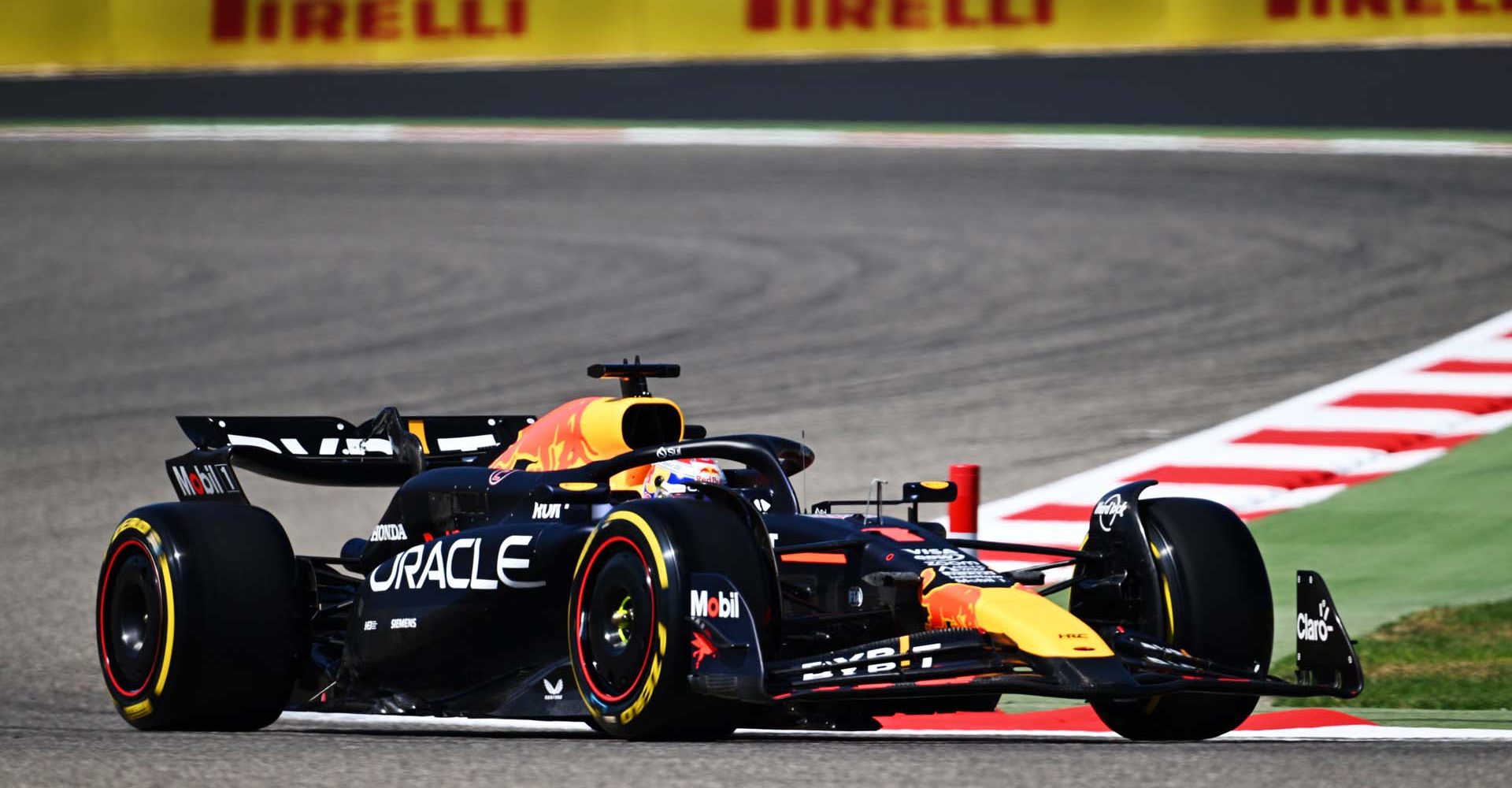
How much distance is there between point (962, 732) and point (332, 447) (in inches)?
119

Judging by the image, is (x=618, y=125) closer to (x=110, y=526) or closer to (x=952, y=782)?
(x=110, y=526)

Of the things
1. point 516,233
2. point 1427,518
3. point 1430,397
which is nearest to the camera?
point 1427,518

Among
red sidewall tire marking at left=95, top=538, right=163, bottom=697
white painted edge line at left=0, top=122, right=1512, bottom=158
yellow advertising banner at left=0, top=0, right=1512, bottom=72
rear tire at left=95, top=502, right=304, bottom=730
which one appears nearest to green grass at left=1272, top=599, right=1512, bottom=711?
rear tire at left=95, top=502, right=304, bottom=730

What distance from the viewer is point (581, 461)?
893 cm

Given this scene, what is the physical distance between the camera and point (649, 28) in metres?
25.7

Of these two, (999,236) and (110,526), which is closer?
(110,526)

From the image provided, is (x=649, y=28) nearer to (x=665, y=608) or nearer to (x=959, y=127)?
(x=959, y=127)

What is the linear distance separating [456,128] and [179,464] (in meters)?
17.5

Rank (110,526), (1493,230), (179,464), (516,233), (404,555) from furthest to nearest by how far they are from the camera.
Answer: (516,233)
(1493,230)
(110,526)
(179,464)
(404,555)

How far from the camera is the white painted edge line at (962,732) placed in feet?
27.3

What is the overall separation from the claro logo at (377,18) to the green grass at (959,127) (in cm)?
115

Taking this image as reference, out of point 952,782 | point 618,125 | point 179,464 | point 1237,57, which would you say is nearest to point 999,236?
point 1237,57

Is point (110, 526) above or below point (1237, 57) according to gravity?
below

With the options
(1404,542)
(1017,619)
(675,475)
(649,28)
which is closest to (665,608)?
(1017,619)
